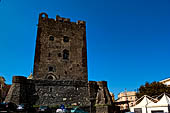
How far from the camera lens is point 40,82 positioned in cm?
2086

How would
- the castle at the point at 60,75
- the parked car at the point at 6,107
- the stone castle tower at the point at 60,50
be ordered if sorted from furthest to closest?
1. the stone castle tower at the point at 60,50
2. the castle at the point at 60,75
3. the parked car at the point at 6,107

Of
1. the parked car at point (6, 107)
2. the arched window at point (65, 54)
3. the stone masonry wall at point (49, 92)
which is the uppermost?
the arched window at point (65, 54)

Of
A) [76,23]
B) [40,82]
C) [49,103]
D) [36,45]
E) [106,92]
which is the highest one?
[76,23]

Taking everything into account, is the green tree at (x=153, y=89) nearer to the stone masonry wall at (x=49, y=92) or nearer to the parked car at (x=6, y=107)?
the stone masonry wall at (x=49, y=92)

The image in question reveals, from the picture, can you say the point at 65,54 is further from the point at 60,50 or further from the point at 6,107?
the point at 6,107

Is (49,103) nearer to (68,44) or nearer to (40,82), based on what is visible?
(40,82)

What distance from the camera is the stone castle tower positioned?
25.6 metres

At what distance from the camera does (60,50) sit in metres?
27.3

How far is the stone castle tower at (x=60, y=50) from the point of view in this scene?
25594 mm

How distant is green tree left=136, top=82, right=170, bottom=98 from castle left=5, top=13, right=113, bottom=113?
8.91 meters

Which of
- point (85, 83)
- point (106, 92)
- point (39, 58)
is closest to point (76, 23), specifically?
point (39, 58)

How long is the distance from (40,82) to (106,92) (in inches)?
352

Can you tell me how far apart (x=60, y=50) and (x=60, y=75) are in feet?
14.4

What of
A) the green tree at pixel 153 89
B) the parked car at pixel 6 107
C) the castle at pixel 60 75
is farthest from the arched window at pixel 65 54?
the parked car at pixel 6 107
